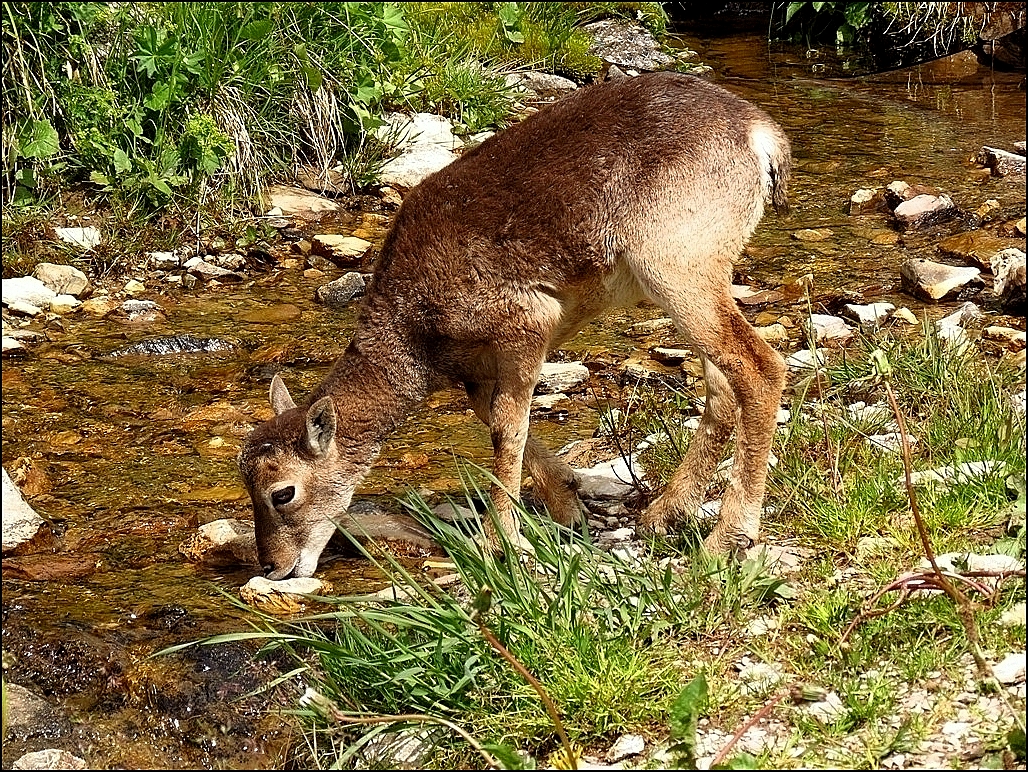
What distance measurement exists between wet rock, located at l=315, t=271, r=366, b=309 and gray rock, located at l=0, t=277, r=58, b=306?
222 cm

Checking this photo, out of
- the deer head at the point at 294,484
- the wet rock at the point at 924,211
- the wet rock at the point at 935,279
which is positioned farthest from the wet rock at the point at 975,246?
the deer head at the point at 294,484

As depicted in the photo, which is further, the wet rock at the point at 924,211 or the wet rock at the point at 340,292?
the wet rock at the point at 924,211

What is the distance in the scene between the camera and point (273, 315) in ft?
36.3

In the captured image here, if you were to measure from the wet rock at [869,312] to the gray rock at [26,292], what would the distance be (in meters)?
6.41

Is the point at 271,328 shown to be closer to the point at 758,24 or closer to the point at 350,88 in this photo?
the point at 350,88

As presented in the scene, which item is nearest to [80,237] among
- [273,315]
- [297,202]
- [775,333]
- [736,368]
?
[297,202]

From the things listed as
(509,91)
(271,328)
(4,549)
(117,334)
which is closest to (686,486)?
(4,549)

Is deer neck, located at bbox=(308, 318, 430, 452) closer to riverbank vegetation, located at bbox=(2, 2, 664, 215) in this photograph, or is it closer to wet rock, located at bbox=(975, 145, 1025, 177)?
riverbank vegetation, located at bbox=(2, 2, 664, 215)

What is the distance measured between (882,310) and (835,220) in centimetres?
242

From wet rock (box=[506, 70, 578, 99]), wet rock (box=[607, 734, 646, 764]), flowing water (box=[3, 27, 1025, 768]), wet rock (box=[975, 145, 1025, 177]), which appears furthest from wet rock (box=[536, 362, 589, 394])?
wet rock (box=[506, 70, 578, 99])

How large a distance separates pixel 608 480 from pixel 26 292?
5585 millimetres

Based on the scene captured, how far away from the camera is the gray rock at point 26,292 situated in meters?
11.1

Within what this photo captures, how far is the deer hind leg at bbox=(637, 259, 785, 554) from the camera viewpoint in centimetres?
674

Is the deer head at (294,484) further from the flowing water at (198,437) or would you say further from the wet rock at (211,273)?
the wet rock at (211,273)
